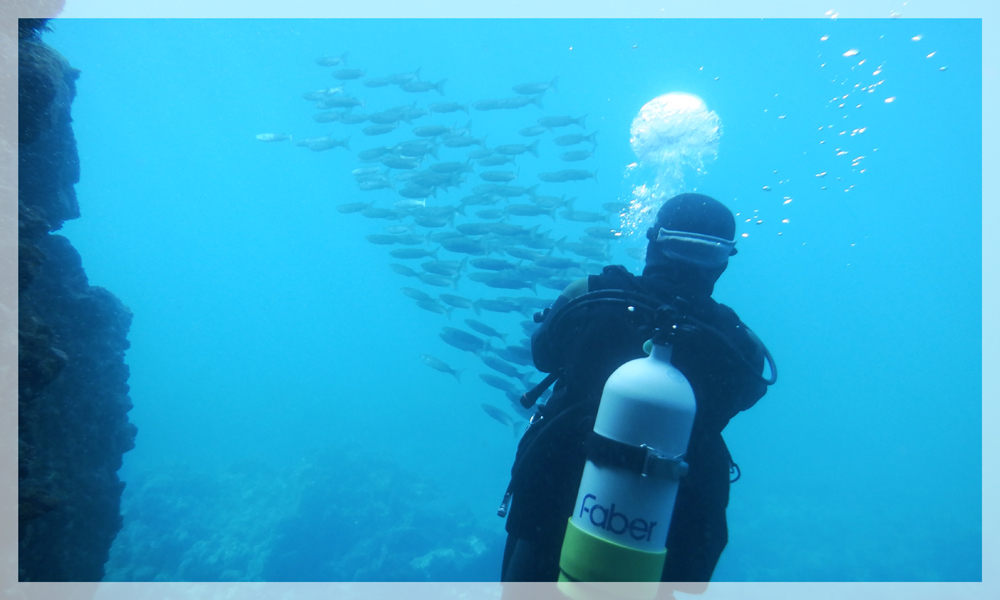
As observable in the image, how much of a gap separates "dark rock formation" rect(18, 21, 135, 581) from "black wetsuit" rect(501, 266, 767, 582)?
3778mm

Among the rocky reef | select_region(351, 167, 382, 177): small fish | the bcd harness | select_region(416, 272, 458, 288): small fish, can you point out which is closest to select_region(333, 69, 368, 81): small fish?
select_region(351, 167, 382, 177): small fish

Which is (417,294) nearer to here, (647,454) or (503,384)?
(503,384)

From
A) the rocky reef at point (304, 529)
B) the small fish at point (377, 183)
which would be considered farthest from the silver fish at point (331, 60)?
the rocky reef at point (304, 529)

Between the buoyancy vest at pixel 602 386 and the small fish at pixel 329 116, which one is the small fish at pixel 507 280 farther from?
the buoyancy vest at pixel 602 386

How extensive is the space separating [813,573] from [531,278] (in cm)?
1261

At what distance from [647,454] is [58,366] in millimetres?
4268

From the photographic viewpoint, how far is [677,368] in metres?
1.81

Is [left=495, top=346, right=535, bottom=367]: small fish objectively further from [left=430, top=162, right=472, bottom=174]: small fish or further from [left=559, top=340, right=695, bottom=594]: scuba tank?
[left=559, top=340, right=695, bottom=594]: scuba tank

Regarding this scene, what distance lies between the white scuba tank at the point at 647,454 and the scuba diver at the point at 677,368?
0.23 metres

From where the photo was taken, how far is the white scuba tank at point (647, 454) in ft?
5.21

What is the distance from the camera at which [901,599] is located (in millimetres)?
11656

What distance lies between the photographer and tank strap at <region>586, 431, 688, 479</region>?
1576mm

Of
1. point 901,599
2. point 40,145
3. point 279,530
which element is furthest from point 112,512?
point 901,599

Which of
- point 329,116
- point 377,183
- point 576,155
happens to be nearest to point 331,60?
point 329,116
